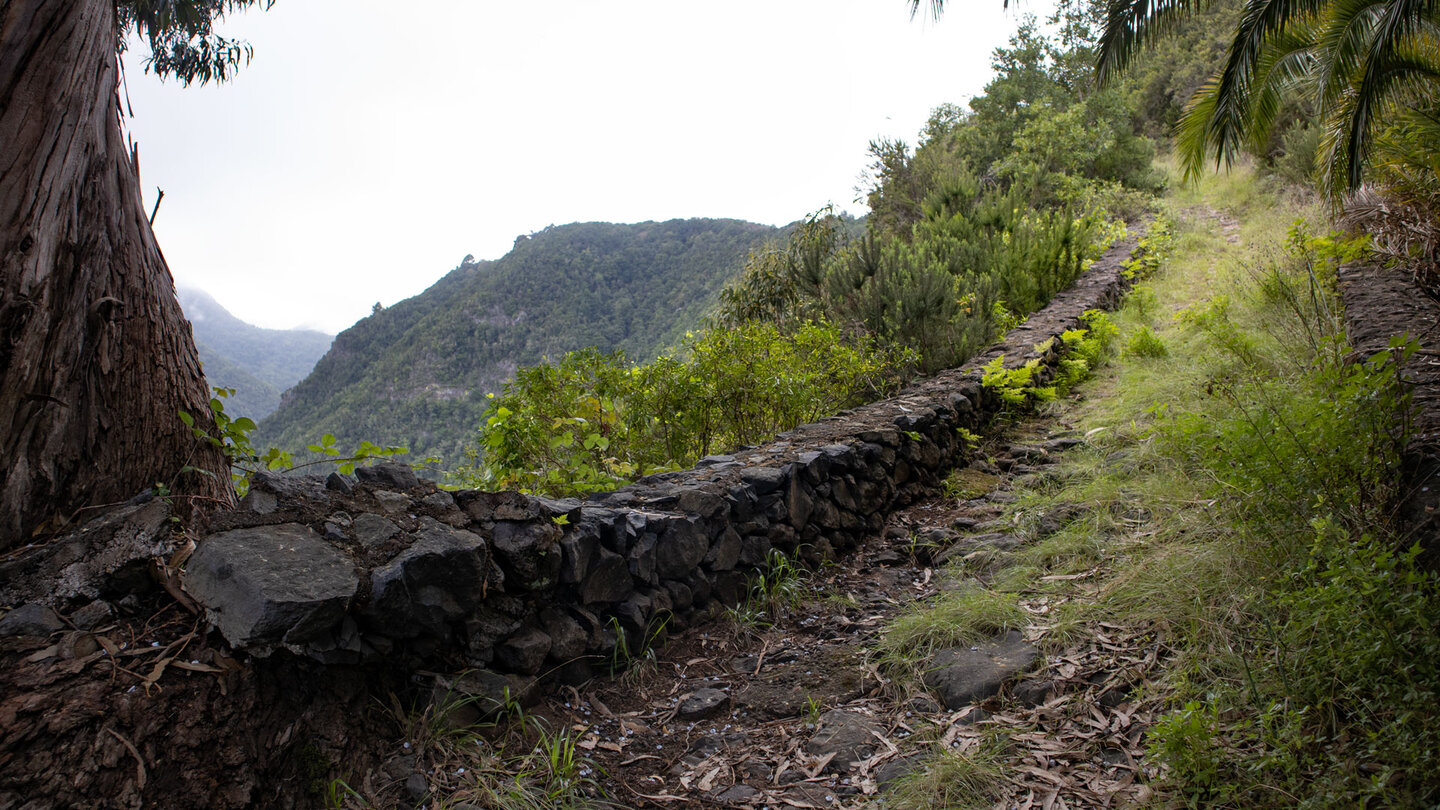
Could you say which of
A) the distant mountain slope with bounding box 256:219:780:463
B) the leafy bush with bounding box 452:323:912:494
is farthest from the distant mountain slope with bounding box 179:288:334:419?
the leafy bush with bounding box 452:323:912:494

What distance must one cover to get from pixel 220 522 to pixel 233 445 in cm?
61

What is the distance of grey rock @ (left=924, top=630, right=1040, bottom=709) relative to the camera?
2.60m

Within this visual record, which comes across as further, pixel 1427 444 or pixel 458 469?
pixel 458 469

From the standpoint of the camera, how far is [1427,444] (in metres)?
2.45

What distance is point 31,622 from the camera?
1.78 m

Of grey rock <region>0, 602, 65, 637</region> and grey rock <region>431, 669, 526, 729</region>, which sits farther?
grey rock <region>431, 669, 526, 729</region>

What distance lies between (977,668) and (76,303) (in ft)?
10.5

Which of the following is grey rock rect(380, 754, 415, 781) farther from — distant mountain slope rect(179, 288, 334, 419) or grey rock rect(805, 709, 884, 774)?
distant mountain slope rect(179, 288, 334, 419)

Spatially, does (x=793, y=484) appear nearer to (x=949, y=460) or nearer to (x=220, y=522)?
(x=949, y=460)

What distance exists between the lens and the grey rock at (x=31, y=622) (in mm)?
1755

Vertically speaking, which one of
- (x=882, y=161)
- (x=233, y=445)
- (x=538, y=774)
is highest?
(x=882, y=161)

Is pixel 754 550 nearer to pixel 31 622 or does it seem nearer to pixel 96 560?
pixel 96 560

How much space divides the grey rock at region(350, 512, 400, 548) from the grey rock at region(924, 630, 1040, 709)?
1992 millimetres

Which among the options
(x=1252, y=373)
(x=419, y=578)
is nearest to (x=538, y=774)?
(x=419, y=578)
